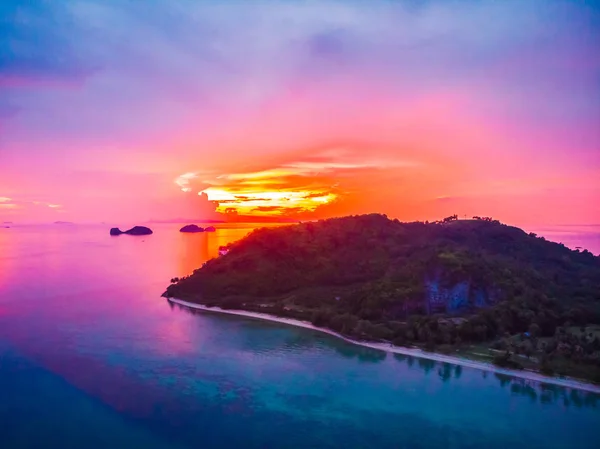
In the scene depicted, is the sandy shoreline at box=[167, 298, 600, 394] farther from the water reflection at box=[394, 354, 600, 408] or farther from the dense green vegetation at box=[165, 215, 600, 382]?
the dense green vegetation at box=[165, 215, 600, 382]

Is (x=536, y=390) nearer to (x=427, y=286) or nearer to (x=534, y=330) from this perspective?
(x=534, y=330)

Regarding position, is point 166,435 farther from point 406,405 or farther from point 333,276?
point 333,276

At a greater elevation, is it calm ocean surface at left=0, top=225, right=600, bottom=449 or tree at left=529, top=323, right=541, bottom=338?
tree at left=529, top=323, right=541, bottom=338

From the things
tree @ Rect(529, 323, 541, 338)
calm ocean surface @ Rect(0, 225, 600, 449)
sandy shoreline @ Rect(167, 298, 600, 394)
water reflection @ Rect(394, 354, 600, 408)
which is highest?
tree @ Rect(529, 323, 541, 338)

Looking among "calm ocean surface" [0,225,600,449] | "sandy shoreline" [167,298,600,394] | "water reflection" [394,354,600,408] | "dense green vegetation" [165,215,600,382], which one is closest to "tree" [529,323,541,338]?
"dense green vegetation" [165,215,600,382]

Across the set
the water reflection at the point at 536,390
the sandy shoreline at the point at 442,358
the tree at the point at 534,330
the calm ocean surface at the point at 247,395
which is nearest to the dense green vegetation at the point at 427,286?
the tree at the point at 534,330

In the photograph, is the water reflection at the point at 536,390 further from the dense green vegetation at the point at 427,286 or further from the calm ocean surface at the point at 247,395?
the dense green vegetation at the point at 427,286

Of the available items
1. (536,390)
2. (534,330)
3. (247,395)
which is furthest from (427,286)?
(247,395)

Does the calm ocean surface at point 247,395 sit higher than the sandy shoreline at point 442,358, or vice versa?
the sandy shoreline at point 442,358
